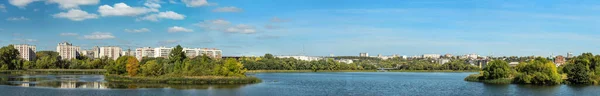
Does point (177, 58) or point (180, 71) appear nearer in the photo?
point (180, 71)

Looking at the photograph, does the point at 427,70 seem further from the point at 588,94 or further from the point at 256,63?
the point at 588,94

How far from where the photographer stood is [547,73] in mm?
61875

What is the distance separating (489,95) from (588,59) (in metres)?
28.9

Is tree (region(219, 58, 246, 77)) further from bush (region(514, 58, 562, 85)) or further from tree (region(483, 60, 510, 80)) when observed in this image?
bush (region(514, 58, 562, 85))

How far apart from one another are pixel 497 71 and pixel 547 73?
277 inches

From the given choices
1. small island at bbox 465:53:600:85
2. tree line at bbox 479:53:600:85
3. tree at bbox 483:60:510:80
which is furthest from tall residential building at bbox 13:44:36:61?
tree line at bbox 479:53:600:85

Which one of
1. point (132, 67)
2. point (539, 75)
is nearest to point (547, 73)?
point (539, 75)

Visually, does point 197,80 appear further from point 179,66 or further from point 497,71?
point 497,71

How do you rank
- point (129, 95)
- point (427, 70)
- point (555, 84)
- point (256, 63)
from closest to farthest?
point (129, 95) → point (555, 84) → point (256, 63) → point (427, 70)

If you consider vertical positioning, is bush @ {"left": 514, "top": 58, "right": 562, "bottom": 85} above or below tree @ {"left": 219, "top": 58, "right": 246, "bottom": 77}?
below

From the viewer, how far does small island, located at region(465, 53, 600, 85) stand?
61.3 meters

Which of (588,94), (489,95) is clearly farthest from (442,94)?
(588,94)

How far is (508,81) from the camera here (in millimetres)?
64250

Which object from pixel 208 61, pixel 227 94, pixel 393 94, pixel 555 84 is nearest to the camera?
pixel 227 94
